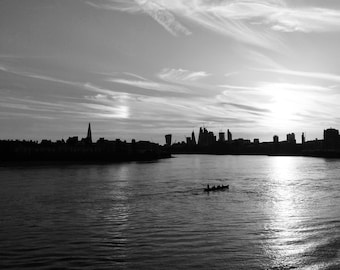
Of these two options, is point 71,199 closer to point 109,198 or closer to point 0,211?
point 109,198

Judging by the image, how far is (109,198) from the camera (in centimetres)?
6300

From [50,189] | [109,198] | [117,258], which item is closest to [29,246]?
[117,258]

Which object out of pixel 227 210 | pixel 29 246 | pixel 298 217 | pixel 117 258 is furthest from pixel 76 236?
pixel 298 217

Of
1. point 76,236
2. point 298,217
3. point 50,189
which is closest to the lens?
point 76,236

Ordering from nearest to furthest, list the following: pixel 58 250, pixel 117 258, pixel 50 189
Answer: pixel 117 258
pixel 58 250
pixel 50 189

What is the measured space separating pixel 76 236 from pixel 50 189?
42063 mm

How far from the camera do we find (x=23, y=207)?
52562 millimetres

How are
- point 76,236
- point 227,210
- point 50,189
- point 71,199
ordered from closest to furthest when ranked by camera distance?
1. point 76,236
2. point 227,210
3. point 71,199
4. point 50,189

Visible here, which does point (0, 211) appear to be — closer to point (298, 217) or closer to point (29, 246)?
point (29, 246)

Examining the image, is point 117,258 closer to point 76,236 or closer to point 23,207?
point 76,236

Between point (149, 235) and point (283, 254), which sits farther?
point (149, 235)

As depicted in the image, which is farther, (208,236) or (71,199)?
(71,199)

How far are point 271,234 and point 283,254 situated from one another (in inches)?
277

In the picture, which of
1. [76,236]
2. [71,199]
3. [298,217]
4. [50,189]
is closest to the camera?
[76,236]
